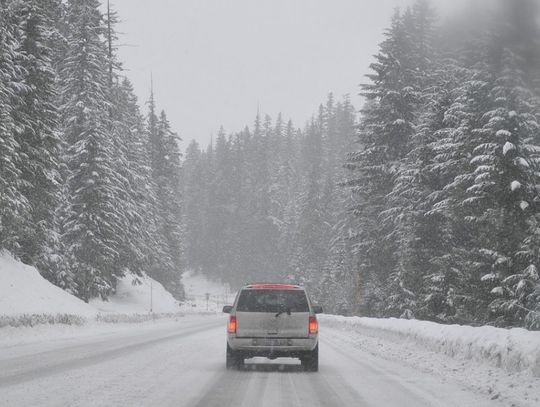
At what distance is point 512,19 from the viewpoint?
3.46 meters

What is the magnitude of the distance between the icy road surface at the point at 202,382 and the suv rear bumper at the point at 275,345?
1.34ft

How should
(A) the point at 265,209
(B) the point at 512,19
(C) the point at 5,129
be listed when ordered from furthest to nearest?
(A) the point at 265,209 < (C) the point at 5,129 < (B) the point at 512,19

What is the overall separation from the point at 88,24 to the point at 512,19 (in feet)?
117

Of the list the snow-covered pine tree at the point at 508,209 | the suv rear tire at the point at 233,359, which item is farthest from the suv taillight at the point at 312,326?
the snow-covered pine tree at the point at 508,209

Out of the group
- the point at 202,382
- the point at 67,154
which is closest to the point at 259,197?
the point at 67,154

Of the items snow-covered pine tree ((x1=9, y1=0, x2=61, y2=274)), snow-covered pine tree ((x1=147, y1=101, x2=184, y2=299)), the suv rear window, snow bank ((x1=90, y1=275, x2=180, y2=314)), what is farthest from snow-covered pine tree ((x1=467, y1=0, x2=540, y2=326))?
snow-covered pine tree ((x1=147, y1=101, x2=184, y2=299))

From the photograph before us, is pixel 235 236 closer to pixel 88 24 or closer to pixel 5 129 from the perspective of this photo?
pixel 88 24

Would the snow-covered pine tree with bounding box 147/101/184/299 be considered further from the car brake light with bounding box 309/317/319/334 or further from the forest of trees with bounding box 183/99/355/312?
the car brake light with bounding box 309/317/319/334

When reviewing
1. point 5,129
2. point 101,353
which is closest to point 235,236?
point 5,129

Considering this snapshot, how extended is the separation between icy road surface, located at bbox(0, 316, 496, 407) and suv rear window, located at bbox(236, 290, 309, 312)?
3.97ft

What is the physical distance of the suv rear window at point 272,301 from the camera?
11.9 meters

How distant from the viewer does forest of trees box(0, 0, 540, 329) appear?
14195mm

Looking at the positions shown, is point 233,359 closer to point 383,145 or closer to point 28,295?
point 28,295

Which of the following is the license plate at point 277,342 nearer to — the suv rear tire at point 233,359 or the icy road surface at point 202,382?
the icy road surface at point 202,382
